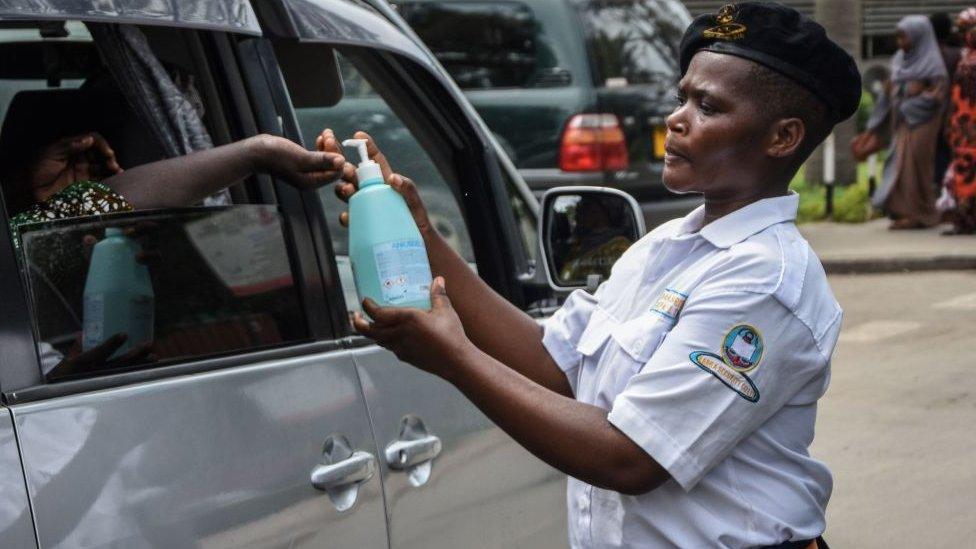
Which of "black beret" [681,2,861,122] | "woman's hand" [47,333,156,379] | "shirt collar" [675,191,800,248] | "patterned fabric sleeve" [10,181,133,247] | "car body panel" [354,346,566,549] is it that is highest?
"black beret" [681,2,861,122]

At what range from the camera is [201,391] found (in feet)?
7.59

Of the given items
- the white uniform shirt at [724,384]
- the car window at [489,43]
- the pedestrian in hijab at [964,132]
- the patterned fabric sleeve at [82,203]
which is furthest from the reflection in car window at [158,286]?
the pedestrian in hijab at [964,132]

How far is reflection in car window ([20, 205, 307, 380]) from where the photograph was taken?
2340 millimetres

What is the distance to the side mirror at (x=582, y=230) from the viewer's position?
3.38 meters

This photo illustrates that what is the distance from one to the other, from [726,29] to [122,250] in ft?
3.34

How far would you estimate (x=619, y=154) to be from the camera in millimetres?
10531

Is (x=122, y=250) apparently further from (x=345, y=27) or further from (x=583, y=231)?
(x=583, y=231)

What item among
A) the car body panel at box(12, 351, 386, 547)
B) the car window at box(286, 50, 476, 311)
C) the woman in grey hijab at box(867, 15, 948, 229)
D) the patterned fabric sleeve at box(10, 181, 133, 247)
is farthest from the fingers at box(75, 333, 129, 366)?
the woman in grey hijab at box(867, 15, 948, 229)

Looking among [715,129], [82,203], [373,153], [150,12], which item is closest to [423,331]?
[373,153]

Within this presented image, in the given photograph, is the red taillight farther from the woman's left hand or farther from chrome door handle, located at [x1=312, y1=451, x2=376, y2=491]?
the woman's left hand

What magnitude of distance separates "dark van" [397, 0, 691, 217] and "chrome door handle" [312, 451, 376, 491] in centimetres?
785

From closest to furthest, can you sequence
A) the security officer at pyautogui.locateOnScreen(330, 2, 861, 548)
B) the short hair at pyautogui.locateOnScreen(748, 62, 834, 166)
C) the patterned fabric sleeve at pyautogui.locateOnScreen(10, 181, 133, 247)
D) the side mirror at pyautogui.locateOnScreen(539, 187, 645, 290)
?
the security officer at pyautogui.locateOnScreen(330, 2, 861, 548) → the short hair at pyautogui.locateOnScreen(748, 62, 834, 166) → the patterned fabric sleeve at pyautogui.locateOnScreen(10, 181, 133, 247) → the side mirror at pyautogui.locateOnScreen(539, 187, 645, 290)

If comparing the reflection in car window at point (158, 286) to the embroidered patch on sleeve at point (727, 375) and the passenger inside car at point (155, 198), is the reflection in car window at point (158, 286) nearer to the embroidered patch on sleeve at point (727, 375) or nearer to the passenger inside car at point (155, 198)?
the passenger inside car at point (155, 198)

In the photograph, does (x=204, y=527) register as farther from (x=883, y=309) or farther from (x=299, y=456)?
(x=883, y=309)
